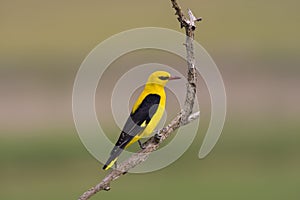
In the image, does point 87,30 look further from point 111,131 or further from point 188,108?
point 188,108

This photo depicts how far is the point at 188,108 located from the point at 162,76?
0.81 m

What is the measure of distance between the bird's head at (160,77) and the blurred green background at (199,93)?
42.3 ft

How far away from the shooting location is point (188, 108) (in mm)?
5625

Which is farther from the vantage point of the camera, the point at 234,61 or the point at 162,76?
the point at 234,61

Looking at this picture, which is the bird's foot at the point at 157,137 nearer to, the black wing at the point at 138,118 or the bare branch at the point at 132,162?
the bare branch at the point at 132,162

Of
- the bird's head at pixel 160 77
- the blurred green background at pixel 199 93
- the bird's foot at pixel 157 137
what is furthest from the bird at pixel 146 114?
the blurred green background at pixel 199 93

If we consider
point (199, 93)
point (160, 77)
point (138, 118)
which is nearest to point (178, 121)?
point (160, 77)

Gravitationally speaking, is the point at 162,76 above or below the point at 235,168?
below

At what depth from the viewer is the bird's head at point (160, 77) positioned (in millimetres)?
6340

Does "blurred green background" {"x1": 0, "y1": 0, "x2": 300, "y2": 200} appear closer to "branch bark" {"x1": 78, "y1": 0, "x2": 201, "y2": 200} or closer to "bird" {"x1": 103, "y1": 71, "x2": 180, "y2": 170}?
"bird" {"x1": 103, "y1": 71, "x2": 180, "y2": 170}

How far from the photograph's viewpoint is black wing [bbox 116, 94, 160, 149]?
6.43m

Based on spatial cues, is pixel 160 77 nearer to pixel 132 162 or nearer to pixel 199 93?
pixel 132 162

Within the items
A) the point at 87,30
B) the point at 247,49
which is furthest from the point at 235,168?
the point at 87,30

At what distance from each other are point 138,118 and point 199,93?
1930 centimetres
